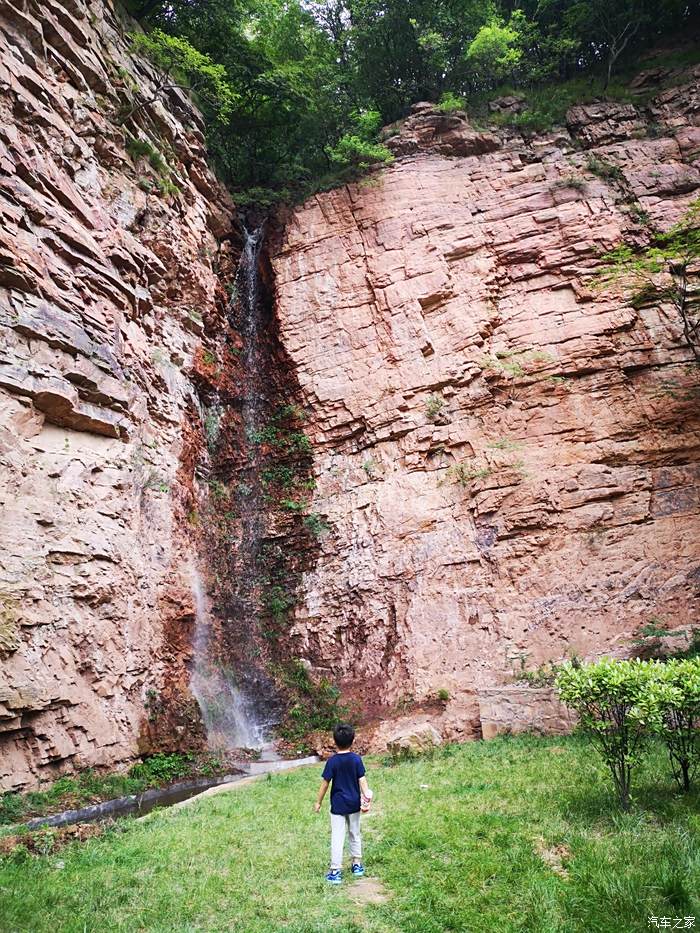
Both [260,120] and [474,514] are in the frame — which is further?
[260,120]

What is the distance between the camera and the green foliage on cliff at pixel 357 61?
774 inches

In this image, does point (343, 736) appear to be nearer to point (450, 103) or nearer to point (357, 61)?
point (450, 103)

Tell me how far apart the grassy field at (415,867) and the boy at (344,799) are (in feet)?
0.57

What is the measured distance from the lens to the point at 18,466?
32.2ft

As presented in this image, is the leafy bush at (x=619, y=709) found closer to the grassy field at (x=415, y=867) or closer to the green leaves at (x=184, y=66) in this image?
the grassy field at (x=415, y=867)

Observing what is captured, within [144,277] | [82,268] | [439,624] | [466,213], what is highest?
[466,213]

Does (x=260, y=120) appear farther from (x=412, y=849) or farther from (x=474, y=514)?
(x=412, y=849)

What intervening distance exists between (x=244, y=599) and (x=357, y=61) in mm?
19551

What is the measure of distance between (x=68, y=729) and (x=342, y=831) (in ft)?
21.0

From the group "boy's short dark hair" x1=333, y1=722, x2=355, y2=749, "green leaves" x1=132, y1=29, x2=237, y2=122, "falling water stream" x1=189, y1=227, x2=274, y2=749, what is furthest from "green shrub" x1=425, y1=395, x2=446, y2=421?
"boy's short dark hair" x1=333, y1=722, x2=355, y2=749

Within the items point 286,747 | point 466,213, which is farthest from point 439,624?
point 466,213

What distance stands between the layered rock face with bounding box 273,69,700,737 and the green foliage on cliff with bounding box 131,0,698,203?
225 centimetres

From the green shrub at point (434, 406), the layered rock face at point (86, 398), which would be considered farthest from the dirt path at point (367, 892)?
the green shrub at point (434, 406)

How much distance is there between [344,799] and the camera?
197 inches
